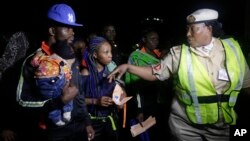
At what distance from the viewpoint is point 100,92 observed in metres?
3.83

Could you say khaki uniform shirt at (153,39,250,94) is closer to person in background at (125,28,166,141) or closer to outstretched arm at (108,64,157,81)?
outstretched arm at (108,64,157,81)

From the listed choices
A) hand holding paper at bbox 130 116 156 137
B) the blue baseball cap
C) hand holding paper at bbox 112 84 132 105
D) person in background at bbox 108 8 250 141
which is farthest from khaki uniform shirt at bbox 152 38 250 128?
the blue baseball cap

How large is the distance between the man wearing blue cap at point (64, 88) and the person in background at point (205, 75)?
21.3 inches

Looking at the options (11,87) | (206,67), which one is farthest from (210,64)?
(11,87)

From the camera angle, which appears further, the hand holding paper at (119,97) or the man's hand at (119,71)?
the hand holding paper at (119,97)

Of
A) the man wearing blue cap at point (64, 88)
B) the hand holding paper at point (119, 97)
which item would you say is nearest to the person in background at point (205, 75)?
the hand holding paper at point (119, 97)

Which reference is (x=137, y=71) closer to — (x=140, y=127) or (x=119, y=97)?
(x=119, y=97)

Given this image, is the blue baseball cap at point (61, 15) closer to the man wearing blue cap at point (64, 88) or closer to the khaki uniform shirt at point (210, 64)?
the man wearing blue cap at point (64, 88)

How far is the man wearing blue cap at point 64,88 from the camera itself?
107 inches

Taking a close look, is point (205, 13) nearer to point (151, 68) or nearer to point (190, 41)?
point (190, 41)

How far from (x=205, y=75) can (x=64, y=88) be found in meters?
1.53

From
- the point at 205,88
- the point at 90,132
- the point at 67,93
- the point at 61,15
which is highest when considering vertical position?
the point at 61,15

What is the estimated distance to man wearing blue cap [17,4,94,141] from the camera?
2715mm

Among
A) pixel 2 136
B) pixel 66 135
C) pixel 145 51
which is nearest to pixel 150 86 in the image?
pixel 145 51
